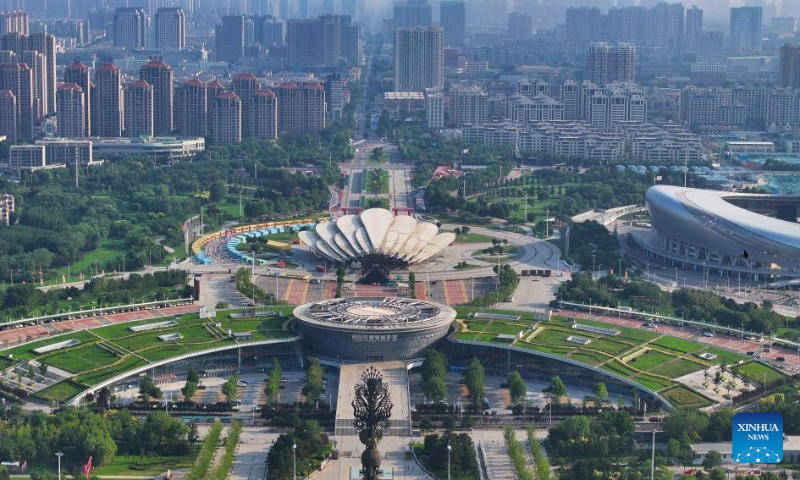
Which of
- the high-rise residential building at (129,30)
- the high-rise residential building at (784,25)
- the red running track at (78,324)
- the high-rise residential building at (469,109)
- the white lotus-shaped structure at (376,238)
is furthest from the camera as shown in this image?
the high-rise residential building at (784,25)

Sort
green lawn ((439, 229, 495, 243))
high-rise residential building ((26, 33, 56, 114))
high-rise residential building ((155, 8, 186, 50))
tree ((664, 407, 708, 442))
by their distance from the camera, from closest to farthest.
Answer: tree ((664, 407, 708, 442)), green lawn ((439, 229, 495, 243)), high-rise residential building ((26, 33, 56, 114)), high-rise residential building ((155, 8, 186, 50))

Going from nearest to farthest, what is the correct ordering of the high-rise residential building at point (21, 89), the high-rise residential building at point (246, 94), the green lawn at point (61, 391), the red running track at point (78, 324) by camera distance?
1. the green lawn at point (61, 391)
2. the red running track at point (78, 324)
3. the high-rise residential building at point (21, 89)
4. the high-rise residential building at point (246, 94)

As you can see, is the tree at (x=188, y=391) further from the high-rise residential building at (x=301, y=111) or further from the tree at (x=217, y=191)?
the high-rise residential building at (x=301, y=111)

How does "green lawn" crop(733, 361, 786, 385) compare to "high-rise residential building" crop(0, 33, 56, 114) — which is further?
"high-rise residential building" crop(0, 33, 56, 114)

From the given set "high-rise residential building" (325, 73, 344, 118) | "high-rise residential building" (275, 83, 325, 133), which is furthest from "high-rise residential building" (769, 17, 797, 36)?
"high-rise residential building" (275, 83, 325, 133)

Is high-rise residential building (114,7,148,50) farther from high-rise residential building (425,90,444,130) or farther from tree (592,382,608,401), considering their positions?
tree (592,382,608,401)

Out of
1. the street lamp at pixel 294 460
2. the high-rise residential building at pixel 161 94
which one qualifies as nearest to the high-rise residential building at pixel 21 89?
the high-rise residential building at pixel 161 94

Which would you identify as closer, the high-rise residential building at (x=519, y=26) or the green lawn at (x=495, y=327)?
the green lawn at (x=495, y=327)
